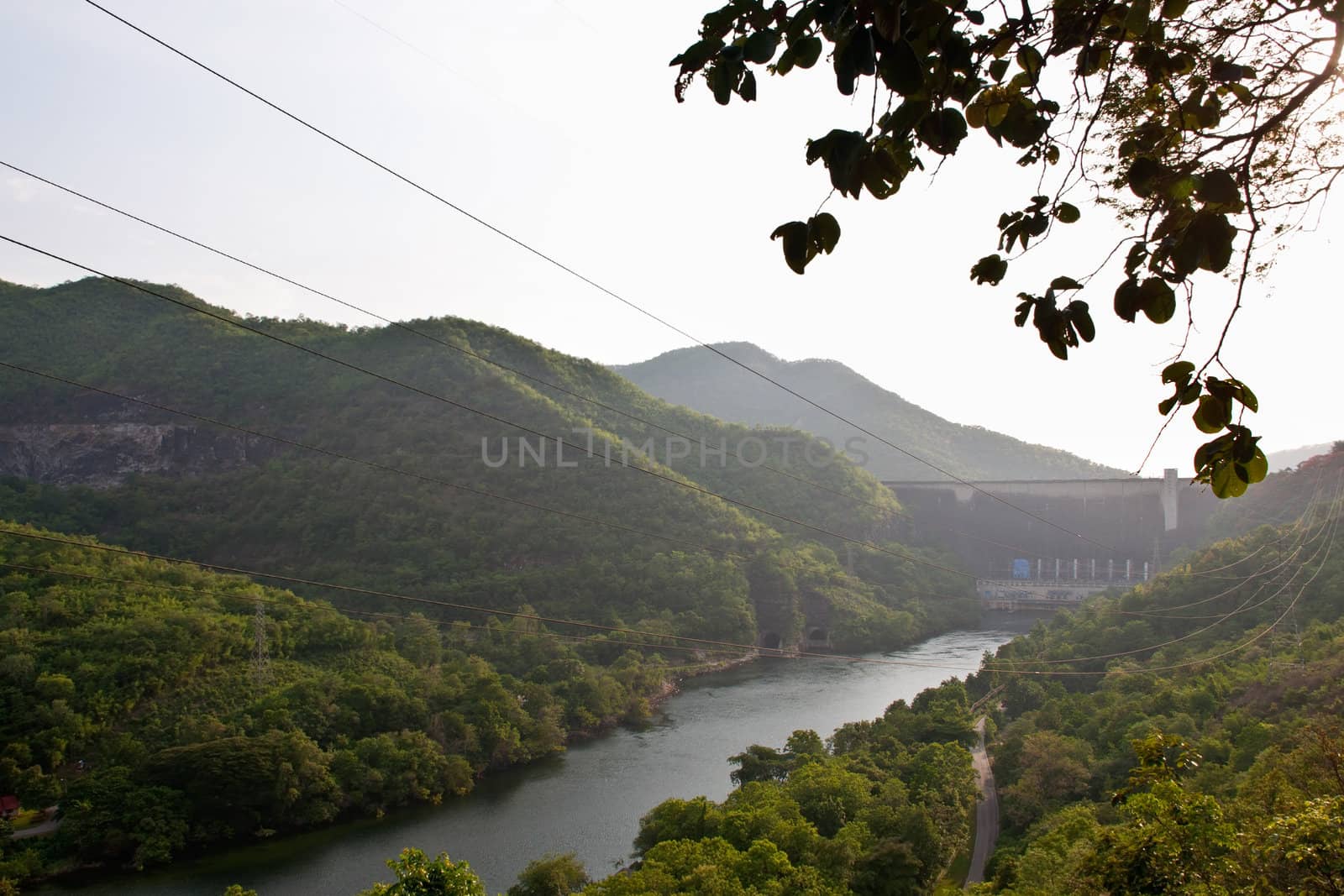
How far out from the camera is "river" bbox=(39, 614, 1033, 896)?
43.8ft

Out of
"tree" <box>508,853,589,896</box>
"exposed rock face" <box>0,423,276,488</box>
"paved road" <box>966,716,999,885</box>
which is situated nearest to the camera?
"tree" <box>508,853,589,896</box>

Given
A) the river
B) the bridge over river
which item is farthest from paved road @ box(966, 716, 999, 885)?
the bridge over river

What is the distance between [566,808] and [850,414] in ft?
219

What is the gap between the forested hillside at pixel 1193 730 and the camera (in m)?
4.52

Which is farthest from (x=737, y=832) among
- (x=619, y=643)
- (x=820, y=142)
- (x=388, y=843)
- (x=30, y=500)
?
(x=30, y=500)

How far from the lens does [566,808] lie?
643 inches

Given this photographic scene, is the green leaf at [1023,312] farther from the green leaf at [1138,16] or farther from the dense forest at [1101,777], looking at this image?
the dense forest at [1101,777]

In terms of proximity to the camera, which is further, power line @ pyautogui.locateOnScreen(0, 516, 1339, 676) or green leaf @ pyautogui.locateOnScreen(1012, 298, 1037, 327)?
power line @ pyautogui.locateOnScreen(0, 516, 1339, 676)

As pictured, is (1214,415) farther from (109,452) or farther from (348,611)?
(109,452)

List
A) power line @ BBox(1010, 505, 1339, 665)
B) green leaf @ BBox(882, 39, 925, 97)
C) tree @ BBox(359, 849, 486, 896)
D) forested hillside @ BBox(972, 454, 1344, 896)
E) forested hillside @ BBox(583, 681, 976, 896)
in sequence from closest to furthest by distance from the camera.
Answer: green leaf @ BBox(882, 39, 925, 97)
forested hillside @ BBox(972, 454, 1344, 896)
tree @ BBox(359, 849, 486, 896)
forested hillside @ BBox(583, 681, 976, 896)
power line @ BBox(1010, 505, 1339, 665)

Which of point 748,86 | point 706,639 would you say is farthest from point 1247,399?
point 706,639

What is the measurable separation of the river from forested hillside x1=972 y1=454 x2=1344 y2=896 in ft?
17.2

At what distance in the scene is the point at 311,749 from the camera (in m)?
15.8

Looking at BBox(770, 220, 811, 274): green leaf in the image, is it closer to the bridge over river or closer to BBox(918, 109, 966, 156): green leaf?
BBox(918, 109, 966, 156): green leaf
